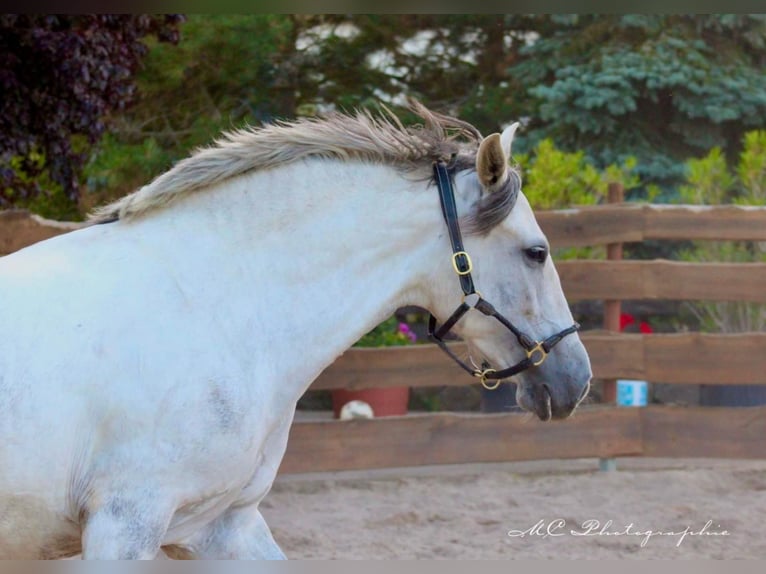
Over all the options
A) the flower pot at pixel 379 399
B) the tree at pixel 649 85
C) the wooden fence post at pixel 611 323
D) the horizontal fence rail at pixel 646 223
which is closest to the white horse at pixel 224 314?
the horizontal fence rail at pixel 646 223

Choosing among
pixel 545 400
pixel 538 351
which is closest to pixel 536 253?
pixel 538 351

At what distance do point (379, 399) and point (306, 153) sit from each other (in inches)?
158

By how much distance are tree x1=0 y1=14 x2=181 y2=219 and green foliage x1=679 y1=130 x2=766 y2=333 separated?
4.74 m

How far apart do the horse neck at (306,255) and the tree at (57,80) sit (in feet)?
7.67

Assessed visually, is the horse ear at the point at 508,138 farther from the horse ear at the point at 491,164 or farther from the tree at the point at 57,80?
the tree at the point at 57,80

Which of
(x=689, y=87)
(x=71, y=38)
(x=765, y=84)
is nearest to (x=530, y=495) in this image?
(x=71, y=38)

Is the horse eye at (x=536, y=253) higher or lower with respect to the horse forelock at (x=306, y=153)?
lower

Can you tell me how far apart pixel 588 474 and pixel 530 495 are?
0.59 m

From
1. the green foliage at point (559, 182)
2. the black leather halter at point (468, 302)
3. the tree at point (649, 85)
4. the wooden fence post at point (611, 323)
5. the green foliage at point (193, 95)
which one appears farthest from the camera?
the tree at point (649, 85)

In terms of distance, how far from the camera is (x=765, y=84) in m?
8.77

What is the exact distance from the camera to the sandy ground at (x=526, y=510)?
463cm

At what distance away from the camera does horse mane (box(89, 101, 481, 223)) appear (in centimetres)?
263

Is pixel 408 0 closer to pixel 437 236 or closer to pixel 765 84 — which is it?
pixel 437 236

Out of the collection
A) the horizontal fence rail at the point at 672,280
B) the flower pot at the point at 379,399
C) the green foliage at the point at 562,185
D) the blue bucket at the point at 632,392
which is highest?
the green foliage at the point at 562,185
